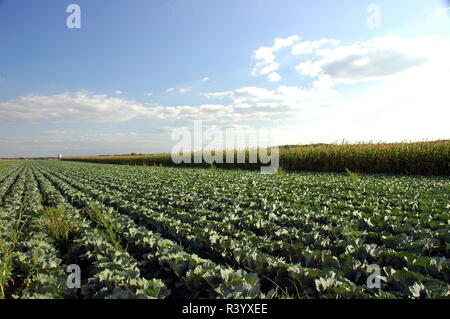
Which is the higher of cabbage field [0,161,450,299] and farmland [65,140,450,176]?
farmland [65,140,450,176]

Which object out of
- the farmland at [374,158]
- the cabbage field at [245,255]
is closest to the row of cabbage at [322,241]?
the cabbage field at [245,255]

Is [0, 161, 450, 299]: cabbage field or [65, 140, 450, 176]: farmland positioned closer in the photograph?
[0, 161, 450, 299]: cabbage field

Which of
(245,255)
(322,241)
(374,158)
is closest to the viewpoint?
(245,255)

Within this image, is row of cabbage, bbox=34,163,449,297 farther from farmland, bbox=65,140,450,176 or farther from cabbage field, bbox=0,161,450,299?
farmland, bbox=65,140,450,176

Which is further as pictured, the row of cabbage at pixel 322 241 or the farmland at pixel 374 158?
the farmland at pixel 374 158

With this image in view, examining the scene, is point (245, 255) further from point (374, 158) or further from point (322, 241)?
point (374, 158)

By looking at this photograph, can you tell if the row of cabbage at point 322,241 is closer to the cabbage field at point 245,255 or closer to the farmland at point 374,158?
the cabbage field at point 245,255

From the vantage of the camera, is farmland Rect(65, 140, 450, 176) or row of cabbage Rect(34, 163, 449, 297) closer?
row of cabbage Rect(34, 163, 449, 297)

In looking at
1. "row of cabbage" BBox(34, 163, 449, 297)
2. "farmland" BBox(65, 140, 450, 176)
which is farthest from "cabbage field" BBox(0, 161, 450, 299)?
"farmland" BBox(65, 140, 450, 176)

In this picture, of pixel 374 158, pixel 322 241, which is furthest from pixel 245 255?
pixel 374 158

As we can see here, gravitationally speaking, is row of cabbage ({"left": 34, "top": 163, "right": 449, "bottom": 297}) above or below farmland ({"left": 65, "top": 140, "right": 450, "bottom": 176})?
below

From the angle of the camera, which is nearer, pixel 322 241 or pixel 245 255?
pixel 245 255

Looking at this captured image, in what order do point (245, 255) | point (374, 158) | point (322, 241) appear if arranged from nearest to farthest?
1. point (245, 255)
2. point (322, 241)
3. point (374, 158)
